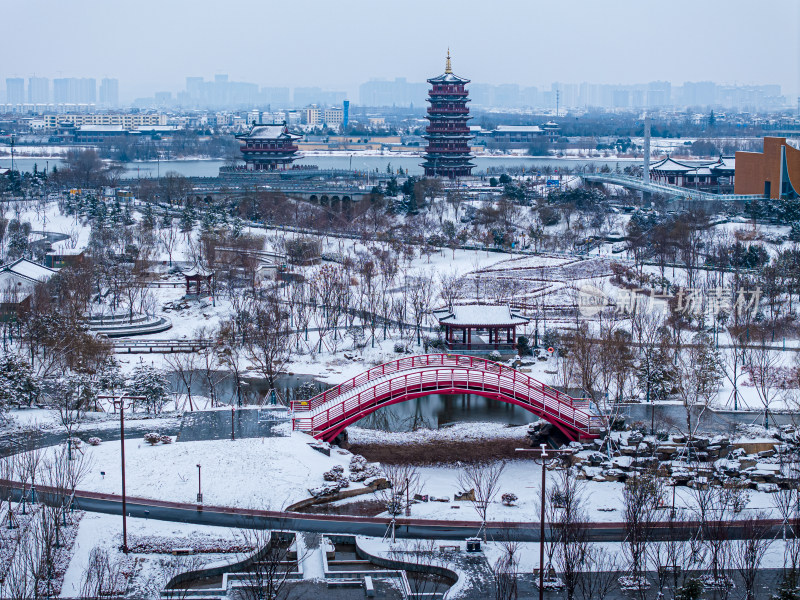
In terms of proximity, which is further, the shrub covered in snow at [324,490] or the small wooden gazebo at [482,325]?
the small wooden gazebo at [482,325]

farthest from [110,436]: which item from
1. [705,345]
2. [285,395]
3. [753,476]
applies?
[705,345]

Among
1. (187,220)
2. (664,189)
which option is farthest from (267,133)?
(664,189)

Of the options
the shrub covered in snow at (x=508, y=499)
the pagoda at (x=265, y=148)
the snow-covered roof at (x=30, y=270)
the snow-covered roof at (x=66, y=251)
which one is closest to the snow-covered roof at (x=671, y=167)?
the pagoda at (x=265, y=148)

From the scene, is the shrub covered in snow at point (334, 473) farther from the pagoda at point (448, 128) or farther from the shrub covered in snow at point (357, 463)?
the pagoda at point (448, 128)

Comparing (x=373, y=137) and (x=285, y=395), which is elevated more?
(x=373, y=137)

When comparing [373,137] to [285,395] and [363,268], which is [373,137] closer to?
[363,268]

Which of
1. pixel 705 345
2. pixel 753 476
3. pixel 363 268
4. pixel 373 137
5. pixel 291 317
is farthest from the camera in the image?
pixel 373 137

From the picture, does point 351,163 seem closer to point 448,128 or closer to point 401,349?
point 448,128
